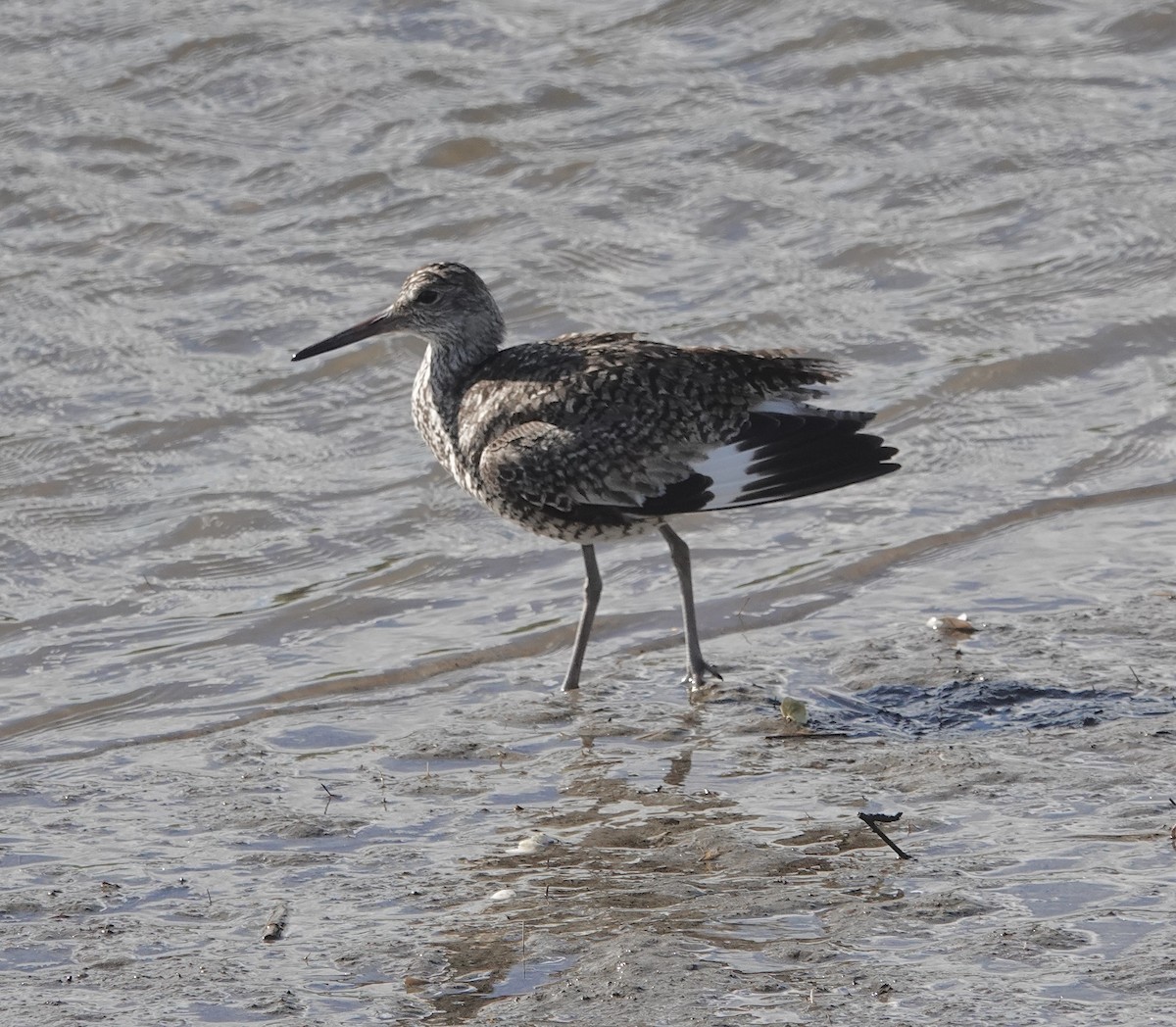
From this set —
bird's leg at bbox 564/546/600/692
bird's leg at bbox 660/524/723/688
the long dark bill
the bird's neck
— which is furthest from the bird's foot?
the long dark bill

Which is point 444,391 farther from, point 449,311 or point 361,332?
point 361,332

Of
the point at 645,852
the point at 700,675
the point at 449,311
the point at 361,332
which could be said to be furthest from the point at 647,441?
the point at 645,852

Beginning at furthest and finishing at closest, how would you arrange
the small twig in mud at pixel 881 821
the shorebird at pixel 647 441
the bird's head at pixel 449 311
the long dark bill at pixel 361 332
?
1. the long dark bill at pixel 361 332
2. the bird's head at pixel 449 311
3. the shorebird at pixel 647 441
4. the small twig in mud at pixel 881 821

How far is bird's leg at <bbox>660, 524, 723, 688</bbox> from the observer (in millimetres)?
6254

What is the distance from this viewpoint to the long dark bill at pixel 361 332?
7062 mm

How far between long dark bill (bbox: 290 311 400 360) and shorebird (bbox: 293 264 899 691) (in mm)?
751

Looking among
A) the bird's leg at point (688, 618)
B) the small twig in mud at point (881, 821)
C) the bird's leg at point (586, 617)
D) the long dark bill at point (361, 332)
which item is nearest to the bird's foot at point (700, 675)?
the bird's leg at point (688, 618)

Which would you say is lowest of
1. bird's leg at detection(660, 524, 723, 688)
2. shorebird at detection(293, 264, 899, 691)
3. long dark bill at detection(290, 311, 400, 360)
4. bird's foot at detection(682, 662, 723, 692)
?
bird's foot at detection(682, 662, 723, 692)

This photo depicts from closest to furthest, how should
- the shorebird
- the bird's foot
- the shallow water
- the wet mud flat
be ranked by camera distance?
1. the wet mud flat
2. the shallow water
3. the shorebird
4. the bird's foot

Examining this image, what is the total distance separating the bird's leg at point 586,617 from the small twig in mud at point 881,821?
156 cm

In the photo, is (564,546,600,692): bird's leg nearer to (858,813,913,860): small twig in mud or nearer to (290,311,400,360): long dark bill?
(290,311,400,360): long dark bill

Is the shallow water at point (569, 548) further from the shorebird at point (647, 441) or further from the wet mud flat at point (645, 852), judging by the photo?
the shorebird at point (647, 441)

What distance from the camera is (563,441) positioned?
611cm

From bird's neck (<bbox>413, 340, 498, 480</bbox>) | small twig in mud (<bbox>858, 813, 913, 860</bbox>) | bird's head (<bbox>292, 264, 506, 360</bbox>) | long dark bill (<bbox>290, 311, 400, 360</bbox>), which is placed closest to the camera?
small twig in mud (<bbox>858, 813, 913, 860</bbox>)
